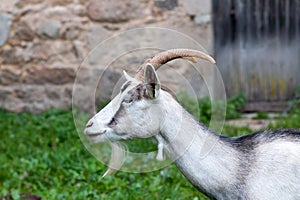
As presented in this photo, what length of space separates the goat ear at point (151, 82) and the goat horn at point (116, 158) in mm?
383

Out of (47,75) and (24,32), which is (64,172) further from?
(24,32)

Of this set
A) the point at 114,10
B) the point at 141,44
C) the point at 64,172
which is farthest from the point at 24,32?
the point at 64,172

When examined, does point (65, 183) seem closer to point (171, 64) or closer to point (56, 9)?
point (171, 64)

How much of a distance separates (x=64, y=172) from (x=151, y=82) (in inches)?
116

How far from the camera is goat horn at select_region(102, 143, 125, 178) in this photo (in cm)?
378

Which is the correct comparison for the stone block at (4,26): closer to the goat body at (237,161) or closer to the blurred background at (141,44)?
the blurred background at (141,44)

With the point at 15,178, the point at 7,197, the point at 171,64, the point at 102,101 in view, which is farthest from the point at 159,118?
the point at 15,178

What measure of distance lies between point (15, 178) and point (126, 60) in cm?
228

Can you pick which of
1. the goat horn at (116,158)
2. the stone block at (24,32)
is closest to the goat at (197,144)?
the goat horn at (116,158)

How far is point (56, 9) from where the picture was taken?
8516 mm

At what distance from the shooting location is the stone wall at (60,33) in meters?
8.16

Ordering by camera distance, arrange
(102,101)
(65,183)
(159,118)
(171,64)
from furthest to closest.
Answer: (65,183) < (171,64) < (102,101) < (159,118)

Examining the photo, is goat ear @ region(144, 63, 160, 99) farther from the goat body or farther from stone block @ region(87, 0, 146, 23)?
stone block @ region(87, 0, 146, 23)

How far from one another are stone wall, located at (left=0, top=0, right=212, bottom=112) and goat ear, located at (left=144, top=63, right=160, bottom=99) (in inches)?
177
